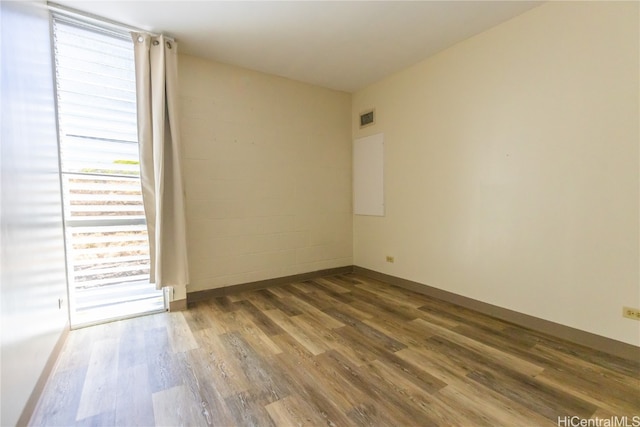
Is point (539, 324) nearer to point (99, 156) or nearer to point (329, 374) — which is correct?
point (329, 374)

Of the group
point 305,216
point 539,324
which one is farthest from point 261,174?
point 539,324

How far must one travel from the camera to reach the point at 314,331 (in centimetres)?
244

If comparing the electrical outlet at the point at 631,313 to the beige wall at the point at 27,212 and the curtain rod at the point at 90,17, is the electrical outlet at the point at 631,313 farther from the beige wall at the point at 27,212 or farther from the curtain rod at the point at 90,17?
the curtain rod at the point at 90,17

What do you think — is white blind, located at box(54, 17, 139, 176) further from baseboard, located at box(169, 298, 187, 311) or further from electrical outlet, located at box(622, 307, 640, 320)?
electrical outlet, located at box(622, 307, 640, 320)

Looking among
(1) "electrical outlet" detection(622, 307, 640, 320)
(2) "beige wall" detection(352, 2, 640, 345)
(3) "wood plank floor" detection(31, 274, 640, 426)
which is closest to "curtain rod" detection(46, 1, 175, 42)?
(3) "wood plank floor" detection(31, 274, 640, 426)

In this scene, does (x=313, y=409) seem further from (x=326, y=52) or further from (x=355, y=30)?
(x=326, y=52)

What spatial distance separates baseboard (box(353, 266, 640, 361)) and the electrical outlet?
0.65ft

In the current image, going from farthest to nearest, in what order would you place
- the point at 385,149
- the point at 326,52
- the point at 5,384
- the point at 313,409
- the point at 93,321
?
the point at 385,149 < the point at 326,52 < the point at 93,321 < the point at 313,409 < the point at 5,384

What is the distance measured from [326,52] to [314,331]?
9.38 feet

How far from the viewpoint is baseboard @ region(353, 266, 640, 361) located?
2012 mm

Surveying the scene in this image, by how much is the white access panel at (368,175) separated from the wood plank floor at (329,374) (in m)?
1.71

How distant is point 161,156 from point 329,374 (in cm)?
236

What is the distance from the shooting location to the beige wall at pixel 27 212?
136cm

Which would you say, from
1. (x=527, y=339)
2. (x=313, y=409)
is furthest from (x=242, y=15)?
(x=527, y=339)
